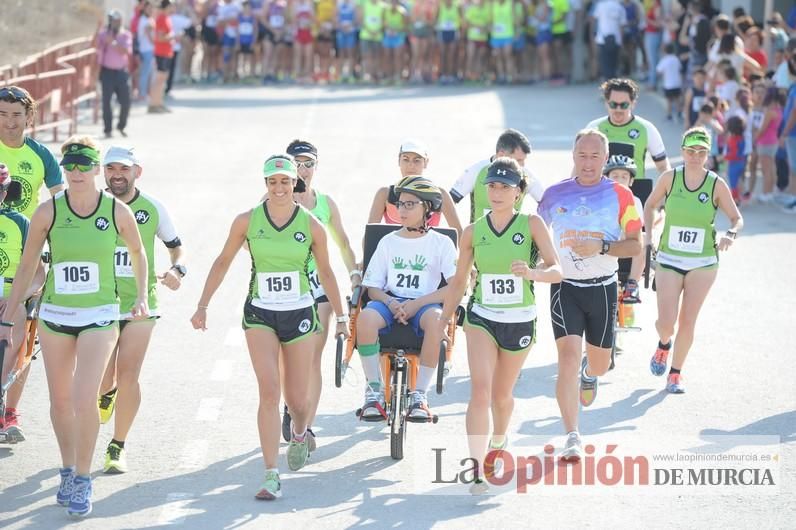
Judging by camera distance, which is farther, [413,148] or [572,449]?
[413,148]

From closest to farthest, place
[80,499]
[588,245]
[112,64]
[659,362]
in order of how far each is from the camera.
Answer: [80,499] → [588,245] → [659,362] → [112,64]

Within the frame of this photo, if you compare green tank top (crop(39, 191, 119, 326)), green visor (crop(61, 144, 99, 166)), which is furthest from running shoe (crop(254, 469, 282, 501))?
green visor (crop(61, 144, 99, 166))

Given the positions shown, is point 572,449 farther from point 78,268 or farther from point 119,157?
point 119,157

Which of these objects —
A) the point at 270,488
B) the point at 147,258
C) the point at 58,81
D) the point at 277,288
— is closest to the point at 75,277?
the point at 147,258

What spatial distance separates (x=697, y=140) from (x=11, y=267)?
18.1ft

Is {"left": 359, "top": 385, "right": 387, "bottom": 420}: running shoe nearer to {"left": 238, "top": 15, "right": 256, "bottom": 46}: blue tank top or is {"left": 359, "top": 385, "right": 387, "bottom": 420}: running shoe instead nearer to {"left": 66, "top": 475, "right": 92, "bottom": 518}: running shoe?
{"left": 66, "top": 475, "right": 92, "bottom": 518}: running shoe

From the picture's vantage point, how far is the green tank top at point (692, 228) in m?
11.6

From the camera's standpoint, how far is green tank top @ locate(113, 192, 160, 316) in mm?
9328

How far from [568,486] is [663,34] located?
2275cm

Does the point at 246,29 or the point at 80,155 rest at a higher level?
the point at 246,29

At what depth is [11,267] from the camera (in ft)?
31.7

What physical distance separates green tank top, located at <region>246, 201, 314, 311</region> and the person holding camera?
55.1 ft

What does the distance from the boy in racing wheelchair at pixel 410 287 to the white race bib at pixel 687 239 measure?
2.52 metres

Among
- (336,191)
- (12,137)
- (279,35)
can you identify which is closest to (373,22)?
(279,35)
